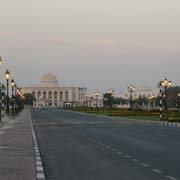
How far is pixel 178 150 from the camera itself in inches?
834

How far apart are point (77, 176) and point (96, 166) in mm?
2279

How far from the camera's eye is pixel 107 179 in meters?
13.1

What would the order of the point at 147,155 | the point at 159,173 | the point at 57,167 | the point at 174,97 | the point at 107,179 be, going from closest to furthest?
the point at 107,179 < the point at 159,173 < the point at 57,167 < the point at 147,155 < the point at 174,97

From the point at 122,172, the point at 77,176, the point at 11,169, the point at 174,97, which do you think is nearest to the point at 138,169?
the point at 122,172

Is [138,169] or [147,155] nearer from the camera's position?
[138,169]

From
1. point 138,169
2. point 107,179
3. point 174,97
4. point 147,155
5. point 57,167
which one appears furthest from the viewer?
point 174,97

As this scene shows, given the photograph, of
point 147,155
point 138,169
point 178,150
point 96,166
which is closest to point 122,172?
point 138,169

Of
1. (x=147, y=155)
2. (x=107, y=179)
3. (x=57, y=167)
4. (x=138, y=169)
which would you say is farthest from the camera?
(x=147, y=155)

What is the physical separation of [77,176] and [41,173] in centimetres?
86

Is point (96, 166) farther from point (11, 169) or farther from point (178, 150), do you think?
point (178, 150)

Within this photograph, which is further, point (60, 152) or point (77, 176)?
point (60, 152)

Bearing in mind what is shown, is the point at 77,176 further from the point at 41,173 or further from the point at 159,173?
the point at 159,173

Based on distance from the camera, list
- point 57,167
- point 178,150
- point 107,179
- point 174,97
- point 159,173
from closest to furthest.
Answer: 1. point 107,179
2. point 159,173
3. point 57,167
4. point 178,150
5. point 174,97

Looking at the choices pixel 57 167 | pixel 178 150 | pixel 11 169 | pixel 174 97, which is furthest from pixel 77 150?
pixel 174 97
